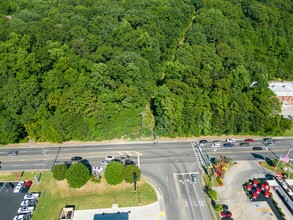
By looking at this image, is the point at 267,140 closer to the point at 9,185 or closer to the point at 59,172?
the point at 59,172

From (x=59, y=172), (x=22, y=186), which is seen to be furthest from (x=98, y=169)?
(x=22, y=186)

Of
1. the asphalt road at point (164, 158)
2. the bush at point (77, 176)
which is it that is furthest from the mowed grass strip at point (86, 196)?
the asphalt road at point (164, 158)

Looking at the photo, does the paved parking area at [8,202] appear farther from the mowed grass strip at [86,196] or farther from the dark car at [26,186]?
the mowed grass strip at [86,196]

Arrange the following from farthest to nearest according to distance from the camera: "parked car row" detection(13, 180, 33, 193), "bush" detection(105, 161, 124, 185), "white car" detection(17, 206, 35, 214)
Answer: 1. "parked car row" detection(13, 180, 33, 193)
2. "bush" detection(105, 161, 124, 185)
3. "white car" detection(17, 206, 35, 214)

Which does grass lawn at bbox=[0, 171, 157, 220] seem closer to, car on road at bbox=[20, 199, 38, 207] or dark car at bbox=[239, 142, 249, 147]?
car on road at bbox=[20, 199, 38, 207]

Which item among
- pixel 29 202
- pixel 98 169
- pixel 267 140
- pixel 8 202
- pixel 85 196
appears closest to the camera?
pixel 29 202

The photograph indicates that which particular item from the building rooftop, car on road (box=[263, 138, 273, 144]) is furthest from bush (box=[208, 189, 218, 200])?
the building rooftop
